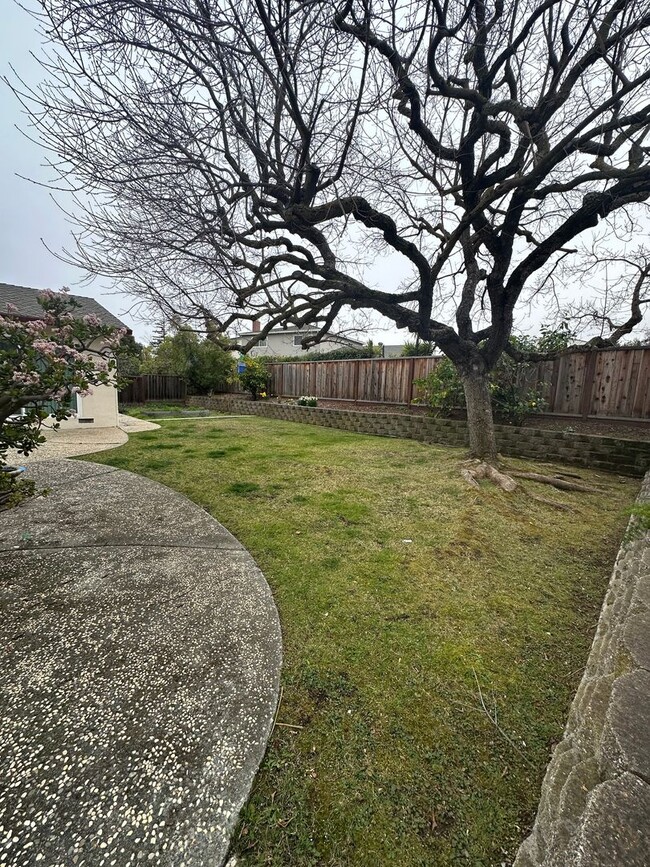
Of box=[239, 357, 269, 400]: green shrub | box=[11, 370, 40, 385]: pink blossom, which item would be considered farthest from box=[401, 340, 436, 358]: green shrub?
box=[11, 370, 40, 385]: pink blossom

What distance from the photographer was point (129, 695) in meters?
1.50

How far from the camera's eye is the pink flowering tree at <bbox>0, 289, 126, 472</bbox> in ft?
7.85

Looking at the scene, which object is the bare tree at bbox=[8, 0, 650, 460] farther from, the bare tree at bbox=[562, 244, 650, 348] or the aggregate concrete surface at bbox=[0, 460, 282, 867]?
the aggregate concrete surface at bbox=[0, 460, 282, 867]

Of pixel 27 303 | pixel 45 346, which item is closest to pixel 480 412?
pixel 45 346

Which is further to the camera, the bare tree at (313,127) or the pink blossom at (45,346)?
the bare tree at (313,127)

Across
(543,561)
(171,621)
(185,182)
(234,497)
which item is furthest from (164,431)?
(543,561)

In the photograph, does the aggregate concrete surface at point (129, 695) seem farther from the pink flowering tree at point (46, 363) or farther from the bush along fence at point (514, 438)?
the bush along fence at point (514, 438)

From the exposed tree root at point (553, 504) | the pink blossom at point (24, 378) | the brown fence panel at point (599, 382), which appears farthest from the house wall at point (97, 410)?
the brown fence panel at point (599, 382)

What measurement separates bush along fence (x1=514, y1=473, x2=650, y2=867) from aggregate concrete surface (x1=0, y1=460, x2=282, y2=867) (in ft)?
2.98

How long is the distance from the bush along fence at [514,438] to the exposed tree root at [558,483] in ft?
3.47

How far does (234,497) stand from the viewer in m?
4.09

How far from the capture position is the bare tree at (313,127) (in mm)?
2570

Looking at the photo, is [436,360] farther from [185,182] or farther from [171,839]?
[171,839]

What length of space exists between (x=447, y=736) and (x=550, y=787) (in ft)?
1.36
